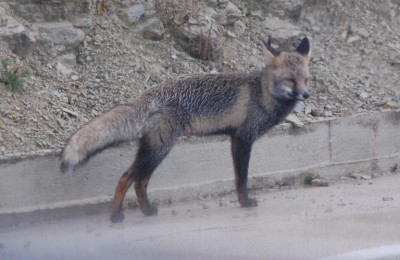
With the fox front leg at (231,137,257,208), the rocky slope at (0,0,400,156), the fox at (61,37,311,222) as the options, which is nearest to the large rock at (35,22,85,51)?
the rocky slope at (0,0,400,156)

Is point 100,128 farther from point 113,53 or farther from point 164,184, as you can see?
point 113,53

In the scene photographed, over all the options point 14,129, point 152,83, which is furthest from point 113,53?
point 14,129

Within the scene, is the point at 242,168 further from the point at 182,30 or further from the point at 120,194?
the point at 182,30

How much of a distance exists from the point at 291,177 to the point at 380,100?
241cm

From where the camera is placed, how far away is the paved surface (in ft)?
24.3

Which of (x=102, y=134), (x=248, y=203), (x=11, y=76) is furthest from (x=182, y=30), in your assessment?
(x=102, y=134)

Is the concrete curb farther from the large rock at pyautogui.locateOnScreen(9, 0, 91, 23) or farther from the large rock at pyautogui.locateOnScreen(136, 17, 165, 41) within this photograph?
the large rock at pyautogui.locateOnScreen(9, 0, 91, 23)

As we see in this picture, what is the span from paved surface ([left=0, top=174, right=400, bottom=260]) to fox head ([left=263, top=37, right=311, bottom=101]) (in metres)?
1.10

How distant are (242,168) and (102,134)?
1.54 metres

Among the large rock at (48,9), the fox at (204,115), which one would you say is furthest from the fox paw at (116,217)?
the large rock at (48,9)

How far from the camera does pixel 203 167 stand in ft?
31.8

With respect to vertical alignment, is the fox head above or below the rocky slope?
above

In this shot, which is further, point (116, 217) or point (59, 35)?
point (59, 35)

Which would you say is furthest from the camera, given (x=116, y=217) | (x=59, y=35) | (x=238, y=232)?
(x=59, y=35)
